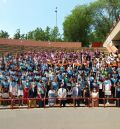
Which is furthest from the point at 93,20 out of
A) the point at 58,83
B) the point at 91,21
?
the point at 58,83

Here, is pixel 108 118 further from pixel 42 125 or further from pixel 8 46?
pixel 8 46

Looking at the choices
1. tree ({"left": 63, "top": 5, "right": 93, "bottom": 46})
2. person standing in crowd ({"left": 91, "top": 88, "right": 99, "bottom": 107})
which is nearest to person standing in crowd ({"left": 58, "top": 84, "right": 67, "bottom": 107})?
person standing in crowd ({"left": 91, "top": 88, "right": 99, "bottom": 107})

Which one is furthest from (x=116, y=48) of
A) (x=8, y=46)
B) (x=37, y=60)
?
(x=37, y=60)

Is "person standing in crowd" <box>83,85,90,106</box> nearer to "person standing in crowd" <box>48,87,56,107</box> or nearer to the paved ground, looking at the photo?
the paved ground

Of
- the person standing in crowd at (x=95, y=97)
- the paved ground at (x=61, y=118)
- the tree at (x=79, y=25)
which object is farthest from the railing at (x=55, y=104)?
the tree at (x=79, y=25)

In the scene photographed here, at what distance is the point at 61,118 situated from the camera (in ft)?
83.4

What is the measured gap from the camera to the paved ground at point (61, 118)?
2469 cm

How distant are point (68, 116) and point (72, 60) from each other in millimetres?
11619

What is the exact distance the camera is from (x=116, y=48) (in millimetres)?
52125

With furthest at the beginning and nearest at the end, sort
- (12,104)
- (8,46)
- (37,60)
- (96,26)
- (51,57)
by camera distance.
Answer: (96,26) < (8,46) < (51,57) < (37,60) < (12,104)

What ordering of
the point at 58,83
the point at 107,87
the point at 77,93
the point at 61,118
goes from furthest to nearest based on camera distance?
1. the point at 58,83
2. the point at 107,87
3. the point at 77,93
4. the point at 61,118

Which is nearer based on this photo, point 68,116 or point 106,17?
point 68,116

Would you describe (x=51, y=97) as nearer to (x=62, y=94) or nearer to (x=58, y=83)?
(x=62, y=94)

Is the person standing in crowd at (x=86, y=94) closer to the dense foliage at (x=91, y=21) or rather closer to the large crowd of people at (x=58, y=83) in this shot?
the large crowd of people at (x=58, y=83)
